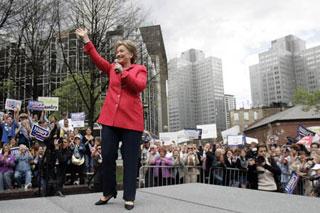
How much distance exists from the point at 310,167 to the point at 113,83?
Result: 8.26 m

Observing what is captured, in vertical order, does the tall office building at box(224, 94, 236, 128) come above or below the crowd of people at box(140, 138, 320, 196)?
above

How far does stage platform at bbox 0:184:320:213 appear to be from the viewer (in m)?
3.30

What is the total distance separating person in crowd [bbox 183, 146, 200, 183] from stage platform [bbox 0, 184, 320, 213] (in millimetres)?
7042

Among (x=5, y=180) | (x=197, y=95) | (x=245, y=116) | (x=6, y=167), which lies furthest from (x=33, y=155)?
(x=197, y=95)

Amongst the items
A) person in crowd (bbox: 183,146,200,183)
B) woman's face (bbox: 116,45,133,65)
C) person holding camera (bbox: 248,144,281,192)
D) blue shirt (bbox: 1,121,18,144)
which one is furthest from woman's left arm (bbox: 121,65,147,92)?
blue shirt (bbox: 1,121,18,144)

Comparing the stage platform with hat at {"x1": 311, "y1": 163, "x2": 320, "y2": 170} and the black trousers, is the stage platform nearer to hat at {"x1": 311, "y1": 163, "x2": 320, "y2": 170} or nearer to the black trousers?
the black trousers

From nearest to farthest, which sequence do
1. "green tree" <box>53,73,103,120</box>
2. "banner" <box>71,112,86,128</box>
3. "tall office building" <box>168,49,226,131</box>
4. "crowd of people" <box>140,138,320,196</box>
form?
"crowd of people" <box>140,138,320,196</box>, "banner" <box>71,112,86,128</box>, "green tree" <box>53,73,103,120</box>, "tall office building" <box>168,49,226,131</box>

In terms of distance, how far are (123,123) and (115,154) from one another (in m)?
0.37

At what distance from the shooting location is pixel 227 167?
11492mm

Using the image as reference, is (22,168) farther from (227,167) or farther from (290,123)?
(290,123)

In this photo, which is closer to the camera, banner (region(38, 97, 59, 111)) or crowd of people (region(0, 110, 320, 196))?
crowd of people (region(0, 110, 320, 196))

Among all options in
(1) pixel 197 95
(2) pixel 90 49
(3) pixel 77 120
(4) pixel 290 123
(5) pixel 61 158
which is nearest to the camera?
(2) pixel 90 49

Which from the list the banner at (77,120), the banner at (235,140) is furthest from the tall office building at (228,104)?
the banner at (77,120)

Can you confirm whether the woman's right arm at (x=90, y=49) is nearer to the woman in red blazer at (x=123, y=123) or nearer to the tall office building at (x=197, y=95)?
the woman in red blazer at (x=123, y=123)
